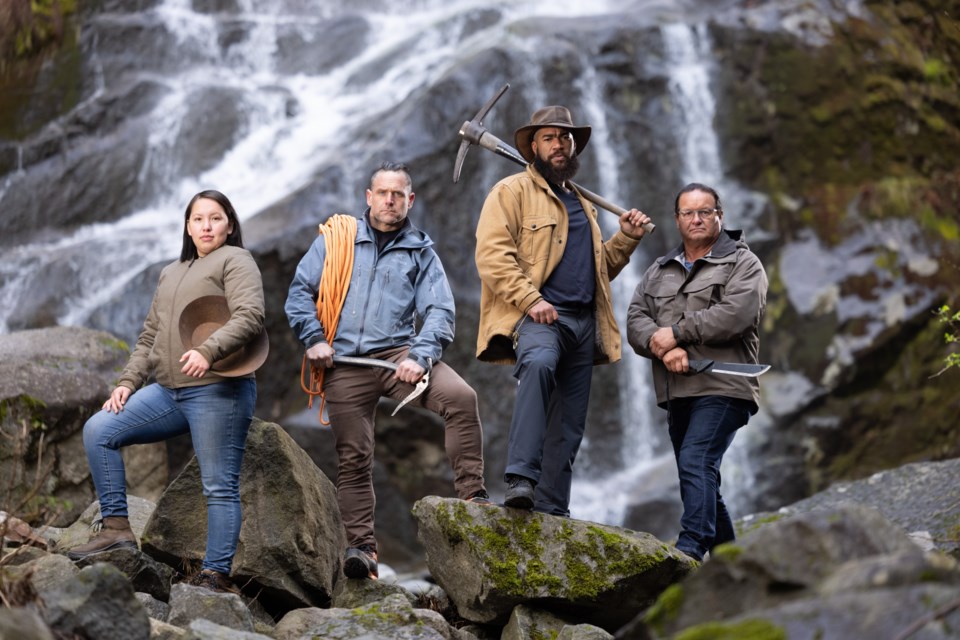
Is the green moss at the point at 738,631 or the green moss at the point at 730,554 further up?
the green moss at the point at 730,554

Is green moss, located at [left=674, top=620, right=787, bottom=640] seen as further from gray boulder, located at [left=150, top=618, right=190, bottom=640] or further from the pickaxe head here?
the pickaxe head

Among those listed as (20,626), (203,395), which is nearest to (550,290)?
(203,395)

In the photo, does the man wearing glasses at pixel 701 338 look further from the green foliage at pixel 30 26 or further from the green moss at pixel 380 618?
the green foliage at pixel 30 26

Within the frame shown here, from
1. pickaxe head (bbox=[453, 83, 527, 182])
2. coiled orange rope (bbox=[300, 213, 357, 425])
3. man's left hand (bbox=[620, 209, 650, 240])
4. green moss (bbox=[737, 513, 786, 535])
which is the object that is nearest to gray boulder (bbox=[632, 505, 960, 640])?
man's left hand (bbox=[620, 209, 650, 240])

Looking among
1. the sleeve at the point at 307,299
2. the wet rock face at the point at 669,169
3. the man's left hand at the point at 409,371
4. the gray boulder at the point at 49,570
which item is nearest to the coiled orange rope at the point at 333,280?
the sleeve at the point at 307,299

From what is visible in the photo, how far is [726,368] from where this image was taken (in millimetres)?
5523

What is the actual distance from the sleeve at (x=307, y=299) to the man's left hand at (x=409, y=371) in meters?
0.49

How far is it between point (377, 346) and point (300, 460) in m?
1.02

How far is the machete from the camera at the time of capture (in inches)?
215

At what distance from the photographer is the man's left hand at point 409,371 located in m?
5.57

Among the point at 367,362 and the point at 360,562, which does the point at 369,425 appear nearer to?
the point at 367,362

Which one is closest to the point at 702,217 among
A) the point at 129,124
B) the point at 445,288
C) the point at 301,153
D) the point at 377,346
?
the point at 445,288

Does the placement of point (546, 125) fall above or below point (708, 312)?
above

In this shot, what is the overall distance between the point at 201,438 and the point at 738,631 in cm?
305
